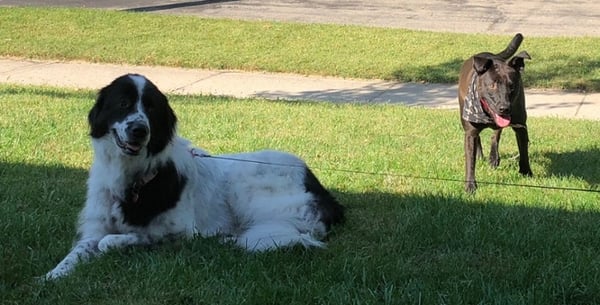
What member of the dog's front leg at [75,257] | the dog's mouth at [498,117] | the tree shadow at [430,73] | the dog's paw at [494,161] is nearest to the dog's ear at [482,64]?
the dog's mouth at [498,117]

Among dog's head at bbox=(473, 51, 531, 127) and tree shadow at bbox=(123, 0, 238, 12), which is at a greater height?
dog's head at bbox=(473, 51, 531, 127)

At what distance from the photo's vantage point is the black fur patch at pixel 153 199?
488cm

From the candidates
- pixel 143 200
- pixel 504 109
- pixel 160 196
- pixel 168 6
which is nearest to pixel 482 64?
pixel 504 109

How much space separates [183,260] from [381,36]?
1343cm

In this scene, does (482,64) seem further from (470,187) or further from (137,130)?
(137,130)

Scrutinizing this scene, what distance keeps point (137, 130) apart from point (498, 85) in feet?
11.1

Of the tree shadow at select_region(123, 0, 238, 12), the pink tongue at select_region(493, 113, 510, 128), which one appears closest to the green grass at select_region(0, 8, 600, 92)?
the tree shadow at select_region(123, 0, 238, 12)

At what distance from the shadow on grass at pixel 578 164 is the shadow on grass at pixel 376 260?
54.4 inches

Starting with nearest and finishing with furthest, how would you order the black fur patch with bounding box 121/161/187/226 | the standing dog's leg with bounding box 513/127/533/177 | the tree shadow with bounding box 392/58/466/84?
the black fur patch with bounding box 121/161/187/226, the standing dog's leg with bounding box 513/127/533/177, the tree shadow with bounding box 392/58/466/84

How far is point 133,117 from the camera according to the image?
15.3ft

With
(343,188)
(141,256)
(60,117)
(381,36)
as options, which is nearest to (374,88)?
(381,36)

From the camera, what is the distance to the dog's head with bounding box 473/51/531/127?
22.2 ft

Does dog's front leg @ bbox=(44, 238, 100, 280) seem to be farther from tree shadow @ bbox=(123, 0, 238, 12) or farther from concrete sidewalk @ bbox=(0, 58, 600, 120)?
tree shadow @ bbox=(123, 0, 238, 12)

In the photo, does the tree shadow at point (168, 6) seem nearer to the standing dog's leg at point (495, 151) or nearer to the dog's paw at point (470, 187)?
the standing dog's leg at point (495, 151)
